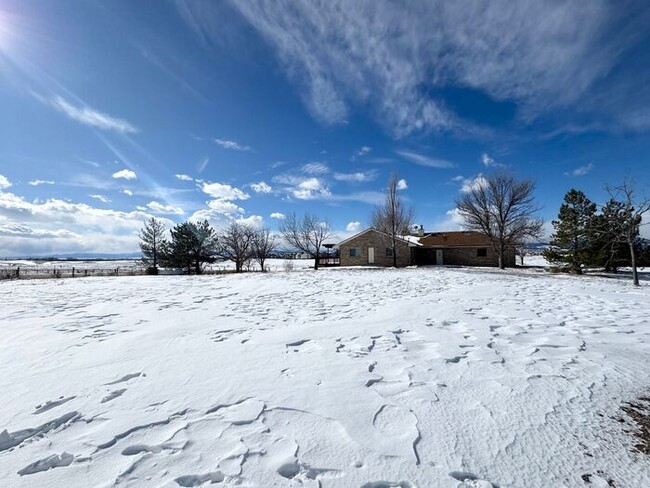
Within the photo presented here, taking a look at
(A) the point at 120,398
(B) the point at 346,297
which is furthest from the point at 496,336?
(A) the point at 120,398

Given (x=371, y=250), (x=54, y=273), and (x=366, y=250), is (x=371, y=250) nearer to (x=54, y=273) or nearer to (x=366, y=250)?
(x=366, y=250)

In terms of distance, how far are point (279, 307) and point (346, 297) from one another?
243 cm

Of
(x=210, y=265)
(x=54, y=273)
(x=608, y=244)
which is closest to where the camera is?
(x=608, y=244)

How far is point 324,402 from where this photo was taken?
2.95 m

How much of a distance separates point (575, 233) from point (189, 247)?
3643 centimetres

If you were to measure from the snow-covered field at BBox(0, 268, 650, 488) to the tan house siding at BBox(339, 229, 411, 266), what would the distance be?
25.7 m

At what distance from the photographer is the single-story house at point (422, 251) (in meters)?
32.2

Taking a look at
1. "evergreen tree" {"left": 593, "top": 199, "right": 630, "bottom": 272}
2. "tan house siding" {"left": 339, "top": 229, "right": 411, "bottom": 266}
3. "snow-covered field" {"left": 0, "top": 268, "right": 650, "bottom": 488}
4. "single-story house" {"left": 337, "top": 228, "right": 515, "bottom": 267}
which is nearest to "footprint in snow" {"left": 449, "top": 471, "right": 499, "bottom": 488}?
"snow-covered field" {"left": 0, "top": 268, "right": 650, "bottom": 488}

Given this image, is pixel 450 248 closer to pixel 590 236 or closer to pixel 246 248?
pixel 590 236

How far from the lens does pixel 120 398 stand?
312 centimetres

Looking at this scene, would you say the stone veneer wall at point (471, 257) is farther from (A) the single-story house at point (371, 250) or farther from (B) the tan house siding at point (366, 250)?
(B) the tan house siding at point (366, 250)

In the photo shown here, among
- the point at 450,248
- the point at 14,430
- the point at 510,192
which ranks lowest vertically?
the point at 14,430

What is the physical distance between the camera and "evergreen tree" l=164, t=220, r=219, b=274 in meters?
32.1

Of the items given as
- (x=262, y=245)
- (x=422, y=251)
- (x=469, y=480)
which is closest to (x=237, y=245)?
(x=262, y=245)
